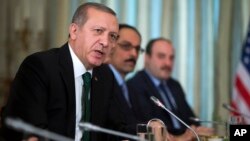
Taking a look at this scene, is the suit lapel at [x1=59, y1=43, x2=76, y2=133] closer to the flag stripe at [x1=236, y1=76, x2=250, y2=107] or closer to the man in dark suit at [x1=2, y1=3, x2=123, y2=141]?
the man in dark suit at [x1=2, y1=3, x2=123, y2=141]

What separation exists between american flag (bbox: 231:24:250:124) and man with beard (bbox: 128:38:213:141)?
0.86 m

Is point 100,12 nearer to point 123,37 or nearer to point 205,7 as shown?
point 123,37

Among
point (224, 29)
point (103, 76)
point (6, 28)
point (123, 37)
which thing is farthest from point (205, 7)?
point (103, 76)

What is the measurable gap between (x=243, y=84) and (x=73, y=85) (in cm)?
350

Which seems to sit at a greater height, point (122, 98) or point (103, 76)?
point (103, 76)

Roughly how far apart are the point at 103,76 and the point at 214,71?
3.35m

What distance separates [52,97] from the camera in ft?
9.11

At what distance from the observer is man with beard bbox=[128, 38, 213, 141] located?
15.3ft

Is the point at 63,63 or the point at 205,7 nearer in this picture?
the point at 63,63

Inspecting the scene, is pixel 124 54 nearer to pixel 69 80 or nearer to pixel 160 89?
pixel 160 89

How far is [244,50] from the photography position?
6051 millimetres

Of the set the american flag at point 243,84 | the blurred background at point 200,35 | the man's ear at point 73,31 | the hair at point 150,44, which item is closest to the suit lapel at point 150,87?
the hair at point 150,44

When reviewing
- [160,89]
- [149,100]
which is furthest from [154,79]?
[149,100]

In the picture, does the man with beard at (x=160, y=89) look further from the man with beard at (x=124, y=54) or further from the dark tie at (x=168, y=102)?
the man with beard at (x=124, y=54)
